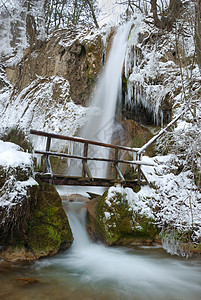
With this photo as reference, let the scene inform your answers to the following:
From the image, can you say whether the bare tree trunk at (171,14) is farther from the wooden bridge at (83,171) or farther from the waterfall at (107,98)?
the waterfall at (107,98)

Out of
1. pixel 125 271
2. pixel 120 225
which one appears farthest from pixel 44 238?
pixel 120 225

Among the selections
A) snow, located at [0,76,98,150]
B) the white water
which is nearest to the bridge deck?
the white water

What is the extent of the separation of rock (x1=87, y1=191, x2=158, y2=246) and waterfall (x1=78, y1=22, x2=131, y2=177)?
15.6 feet

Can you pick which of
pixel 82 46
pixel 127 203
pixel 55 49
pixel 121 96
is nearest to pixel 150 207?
pixel 127 203

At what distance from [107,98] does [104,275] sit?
7.64 m

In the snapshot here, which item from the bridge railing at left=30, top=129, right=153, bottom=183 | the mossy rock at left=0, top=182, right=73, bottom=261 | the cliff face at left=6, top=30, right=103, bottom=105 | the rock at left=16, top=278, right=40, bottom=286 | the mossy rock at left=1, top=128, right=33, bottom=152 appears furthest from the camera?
the cliff face at left=6, top=30, right=103, bottom=105

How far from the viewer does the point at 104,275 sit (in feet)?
11.3

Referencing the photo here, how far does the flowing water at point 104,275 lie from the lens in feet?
9.13

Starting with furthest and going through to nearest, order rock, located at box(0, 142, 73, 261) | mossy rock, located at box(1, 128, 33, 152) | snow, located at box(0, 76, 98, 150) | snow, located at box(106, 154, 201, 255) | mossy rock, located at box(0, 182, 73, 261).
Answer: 1. mossy rock, located at box(1, 128, 33, 152)
2. snow, located at box(0, 76, 98, 150)
3. snow, located at box(106, 154, 201, 255)
4. mossy rock, located at box(0, 182, 73, 261)
5. rock, located at box(0, 142, 73, 261)

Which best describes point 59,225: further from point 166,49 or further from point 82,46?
point 82,46

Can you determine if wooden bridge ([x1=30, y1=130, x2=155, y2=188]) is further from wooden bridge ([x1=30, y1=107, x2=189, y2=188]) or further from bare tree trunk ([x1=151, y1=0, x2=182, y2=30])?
bare tree trunk ([x1=151, y1=0, x2=182, y2=30])

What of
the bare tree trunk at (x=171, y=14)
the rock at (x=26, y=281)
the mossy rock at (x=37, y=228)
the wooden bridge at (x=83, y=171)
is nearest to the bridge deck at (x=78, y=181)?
the wooden bridge at (x=83, y=171)

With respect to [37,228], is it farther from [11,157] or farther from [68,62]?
[68,62]

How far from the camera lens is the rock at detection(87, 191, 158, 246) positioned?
4.49m
